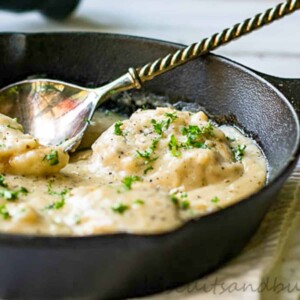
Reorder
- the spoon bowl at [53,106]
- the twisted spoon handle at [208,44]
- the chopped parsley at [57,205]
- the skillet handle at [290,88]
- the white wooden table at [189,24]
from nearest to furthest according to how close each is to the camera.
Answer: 1. the chopped parsley at [57,205]
2. the skillet handle at [290,88]
3. the twisted spoon handle at [208,44]
4. the spoon bowl at [53,106]
5. the white wooden table at [189,24]

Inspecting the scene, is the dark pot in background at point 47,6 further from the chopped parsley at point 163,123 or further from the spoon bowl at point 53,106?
the chopped parsley at point 163,123

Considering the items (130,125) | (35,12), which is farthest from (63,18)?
(130,125)

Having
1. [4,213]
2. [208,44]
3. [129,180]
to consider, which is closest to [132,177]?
[129,180]

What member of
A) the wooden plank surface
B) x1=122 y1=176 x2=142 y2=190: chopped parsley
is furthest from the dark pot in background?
x1=122 y1=176 x2=142 y2=190: chopped parsley

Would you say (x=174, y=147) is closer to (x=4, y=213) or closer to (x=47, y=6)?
(x=4, y=213)

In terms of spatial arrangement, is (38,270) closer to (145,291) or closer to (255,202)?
(145,291)

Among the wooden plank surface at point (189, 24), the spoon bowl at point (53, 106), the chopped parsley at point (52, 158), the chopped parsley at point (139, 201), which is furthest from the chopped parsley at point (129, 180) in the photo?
the wooden plank surface at point (189, 24)
